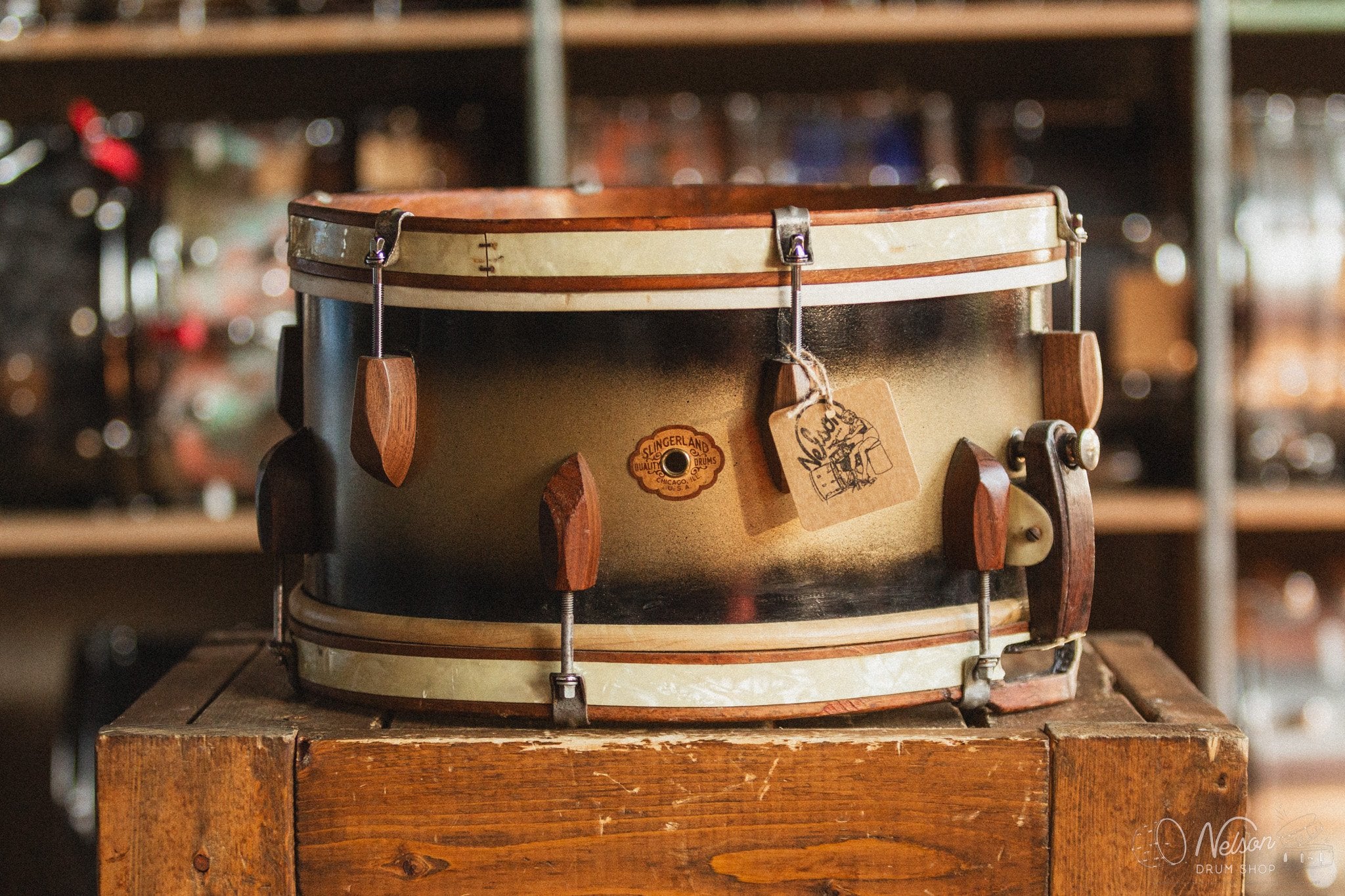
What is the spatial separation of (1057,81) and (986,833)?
5.05 feet

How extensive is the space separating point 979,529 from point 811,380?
0.48 ft

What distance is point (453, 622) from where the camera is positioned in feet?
3.04

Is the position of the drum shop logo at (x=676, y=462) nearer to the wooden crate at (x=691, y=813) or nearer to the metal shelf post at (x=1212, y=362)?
the wooden crate at (x=691, y=813)

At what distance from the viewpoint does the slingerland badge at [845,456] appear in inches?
34.6

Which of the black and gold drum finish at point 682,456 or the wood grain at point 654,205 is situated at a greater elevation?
the wood grain at point 654,205

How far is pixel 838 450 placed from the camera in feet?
2.91

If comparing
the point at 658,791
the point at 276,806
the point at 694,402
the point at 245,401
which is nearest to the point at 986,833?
the point at 658,791

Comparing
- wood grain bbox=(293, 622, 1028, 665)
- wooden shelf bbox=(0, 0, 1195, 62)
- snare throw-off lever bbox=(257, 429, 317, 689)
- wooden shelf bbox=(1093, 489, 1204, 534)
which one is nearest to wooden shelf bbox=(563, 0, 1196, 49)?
wooden shelf bbox=(0, 0, 1195, 62)

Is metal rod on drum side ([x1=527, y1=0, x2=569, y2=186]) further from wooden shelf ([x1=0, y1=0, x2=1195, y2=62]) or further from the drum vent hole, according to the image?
the drum vent hole

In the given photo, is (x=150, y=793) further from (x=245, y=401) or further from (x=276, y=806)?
(x=245, y=401)

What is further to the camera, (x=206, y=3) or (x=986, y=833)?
(x=206, y=3)

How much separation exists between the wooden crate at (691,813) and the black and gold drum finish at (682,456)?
0.13 feet

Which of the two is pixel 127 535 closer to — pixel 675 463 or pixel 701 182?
pixel 701 182

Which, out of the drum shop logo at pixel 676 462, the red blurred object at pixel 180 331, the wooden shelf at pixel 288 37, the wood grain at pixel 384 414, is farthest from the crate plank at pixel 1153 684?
the red blurred object at pixel 180 331
